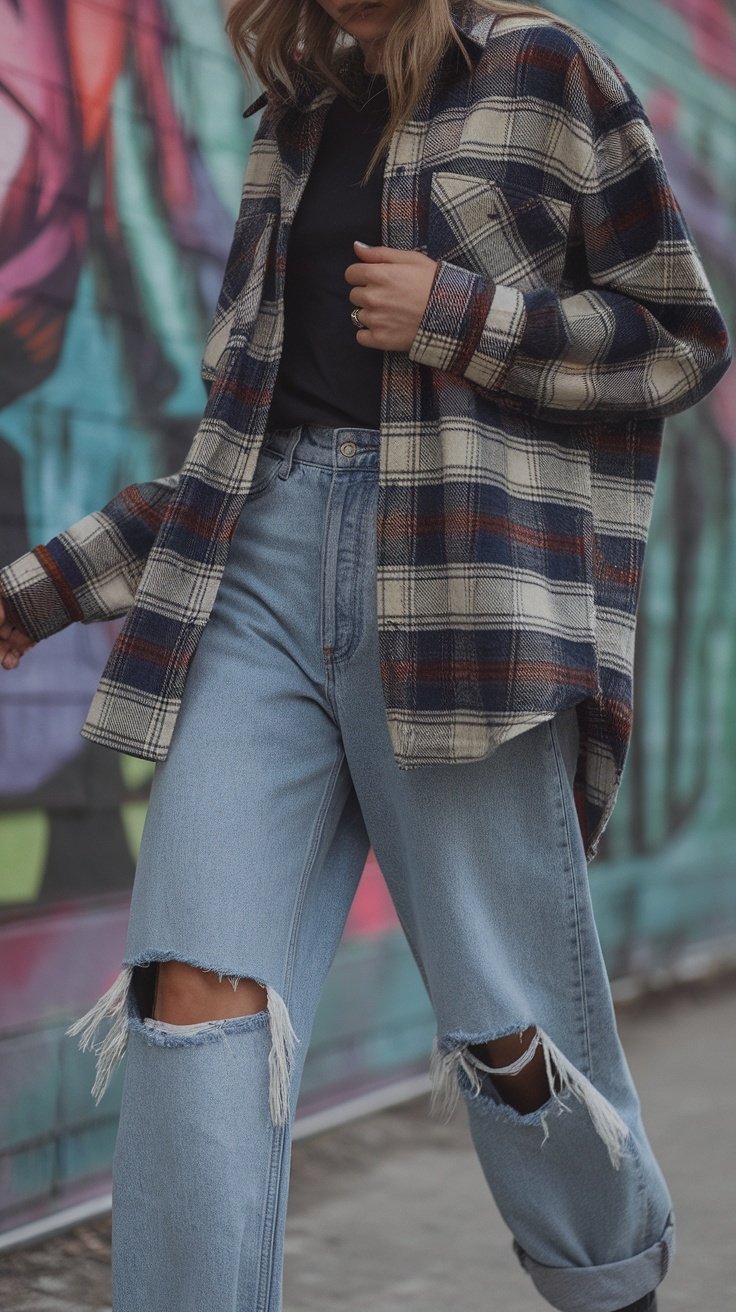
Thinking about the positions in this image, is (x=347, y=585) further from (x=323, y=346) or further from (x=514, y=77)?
(x=514, y=77)

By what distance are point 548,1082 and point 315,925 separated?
354mm

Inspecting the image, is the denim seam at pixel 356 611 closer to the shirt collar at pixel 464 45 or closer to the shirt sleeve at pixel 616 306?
the shirt sleeve at pixel 616 306

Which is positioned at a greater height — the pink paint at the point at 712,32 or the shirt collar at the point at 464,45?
the pink paint at the point at 712,32

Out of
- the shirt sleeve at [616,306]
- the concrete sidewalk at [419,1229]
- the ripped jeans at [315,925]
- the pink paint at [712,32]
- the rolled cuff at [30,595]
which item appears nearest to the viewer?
the ripped jeans at [315,925]

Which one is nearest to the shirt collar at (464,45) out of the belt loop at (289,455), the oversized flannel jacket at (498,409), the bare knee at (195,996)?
the oversized flannel jacket at (498,409)

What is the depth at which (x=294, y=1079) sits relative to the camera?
1738 millimetres

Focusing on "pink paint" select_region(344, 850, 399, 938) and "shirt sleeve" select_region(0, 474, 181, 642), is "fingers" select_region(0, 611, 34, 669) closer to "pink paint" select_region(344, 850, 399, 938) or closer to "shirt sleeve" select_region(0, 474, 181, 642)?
"shirt sleeve" select_region(0, 474, 181, 642)

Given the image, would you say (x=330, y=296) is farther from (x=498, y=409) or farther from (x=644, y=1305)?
(x=644, y=1305)

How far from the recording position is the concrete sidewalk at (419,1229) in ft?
8.21

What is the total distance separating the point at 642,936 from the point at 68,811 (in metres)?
2.60

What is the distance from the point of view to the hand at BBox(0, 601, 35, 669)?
1.93 meters

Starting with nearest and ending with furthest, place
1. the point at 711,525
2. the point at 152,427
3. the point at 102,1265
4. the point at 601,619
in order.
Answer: the point at 601,619 → the point at 102,1265 → the point at 152,427 → the point at 711,525

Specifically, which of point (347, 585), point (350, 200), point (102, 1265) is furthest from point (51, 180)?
point (102, 1265)

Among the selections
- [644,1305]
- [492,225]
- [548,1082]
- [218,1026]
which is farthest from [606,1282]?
[492,225]
